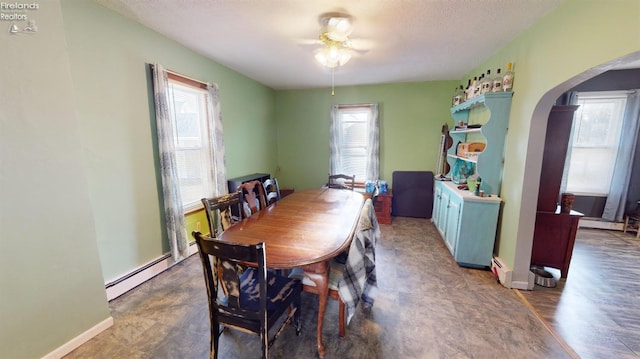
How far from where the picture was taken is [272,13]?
75.7 inches

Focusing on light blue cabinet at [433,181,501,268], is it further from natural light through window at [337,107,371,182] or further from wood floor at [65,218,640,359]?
natural light through window at [337,107,371,182]

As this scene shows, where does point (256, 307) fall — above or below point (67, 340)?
above

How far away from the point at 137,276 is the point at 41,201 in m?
1.17

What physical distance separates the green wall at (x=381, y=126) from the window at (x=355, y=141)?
18 cm

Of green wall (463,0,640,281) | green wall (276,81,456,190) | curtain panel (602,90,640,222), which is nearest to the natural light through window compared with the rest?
green wall (276,81,456,190)

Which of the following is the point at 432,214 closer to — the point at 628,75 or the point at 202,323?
the point at 628,75

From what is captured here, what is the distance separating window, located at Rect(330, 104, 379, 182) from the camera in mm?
4430

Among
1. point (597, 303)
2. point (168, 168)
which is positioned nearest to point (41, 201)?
point (168, 168)

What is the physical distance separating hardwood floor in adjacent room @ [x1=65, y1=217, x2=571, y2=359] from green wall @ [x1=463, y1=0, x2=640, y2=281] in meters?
0.59

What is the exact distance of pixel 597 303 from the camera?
205 centimetres

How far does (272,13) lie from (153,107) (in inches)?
59.7

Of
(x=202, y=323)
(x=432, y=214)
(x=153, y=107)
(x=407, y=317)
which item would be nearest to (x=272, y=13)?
(x=153, y=107)

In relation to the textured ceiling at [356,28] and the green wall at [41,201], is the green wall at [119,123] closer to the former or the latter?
the textured ceiling at [356,28]

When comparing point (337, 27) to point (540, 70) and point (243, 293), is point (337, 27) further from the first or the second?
point (243, 293)
